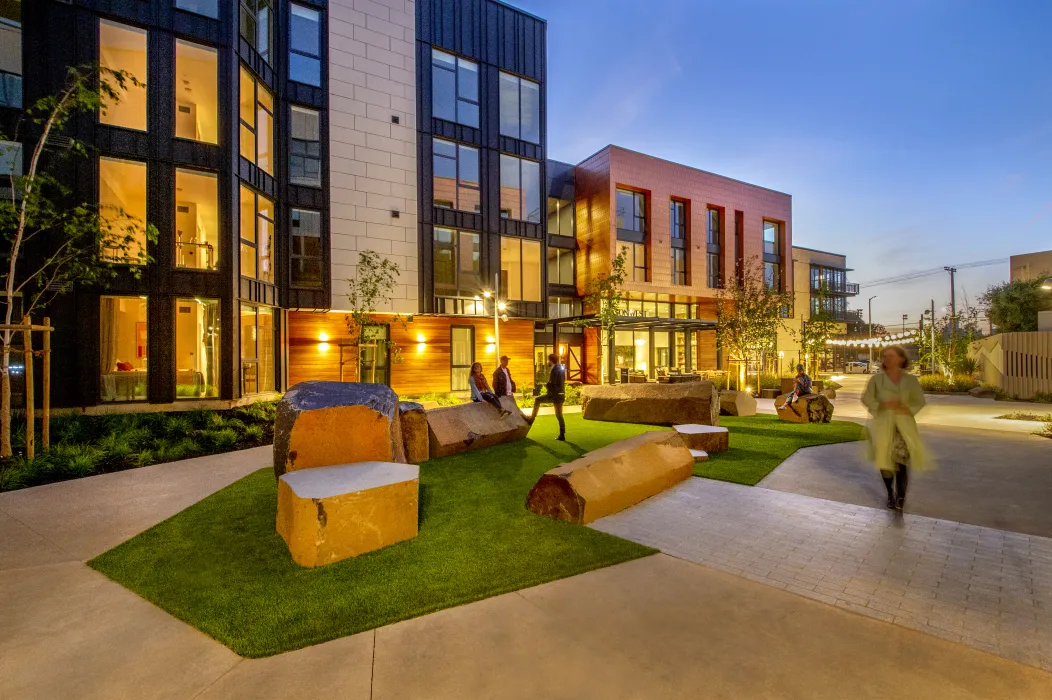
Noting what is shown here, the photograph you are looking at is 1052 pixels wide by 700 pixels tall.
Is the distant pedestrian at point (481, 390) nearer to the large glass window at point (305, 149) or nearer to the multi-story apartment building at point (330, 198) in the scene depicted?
the multi-story apartment building at point (330, 198)

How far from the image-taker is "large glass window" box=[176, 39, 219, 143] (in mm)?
12570

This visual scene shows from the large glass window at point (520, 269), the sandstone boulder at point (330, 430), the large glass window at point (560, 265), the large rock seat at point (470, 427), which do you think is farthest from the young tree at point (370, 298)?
the sandstone boulder at point (330, 430)

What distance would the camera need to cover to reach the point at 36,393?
36.4 feet

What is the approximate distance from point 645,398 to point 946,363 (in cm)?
2256

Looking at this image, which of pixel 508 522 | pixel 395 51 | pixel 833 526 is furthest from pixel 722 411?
pixel 395 51

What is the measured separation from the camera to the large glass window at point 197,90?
41.2ft

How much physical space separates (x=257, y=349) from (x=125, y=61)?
26.8 ft

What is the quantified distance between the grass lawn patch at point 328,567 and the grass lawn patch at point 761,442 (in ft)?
11.1

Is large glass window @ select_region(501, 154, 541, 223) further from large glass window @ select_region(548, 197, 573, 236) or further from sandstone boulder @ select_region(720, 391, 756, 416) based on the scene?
sandstone boulder @ select_region(720, 391, 756, 416)

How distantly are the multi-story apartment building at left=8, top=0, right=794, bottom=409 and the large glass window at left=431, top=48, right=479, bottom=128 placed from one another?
0.08 meters

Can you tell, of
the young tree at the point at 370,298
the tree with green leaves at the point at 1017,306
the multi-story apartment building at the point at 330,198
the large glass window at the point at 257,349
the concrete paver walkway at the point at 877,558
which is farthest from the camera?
the tree with green leaves at the point at 1017,306

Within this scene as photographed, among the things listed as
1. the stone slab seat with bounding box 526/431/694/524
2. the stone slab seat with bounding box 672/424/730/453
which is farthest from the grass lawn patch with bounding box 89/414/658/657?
the stone slab seat with bounding box 672/424/730/453

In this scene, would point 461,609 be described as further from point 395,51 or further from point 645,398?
point 395,51

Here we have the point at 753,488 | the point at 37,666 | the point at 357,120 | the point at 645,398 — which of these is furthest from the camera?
the point at 357,120
